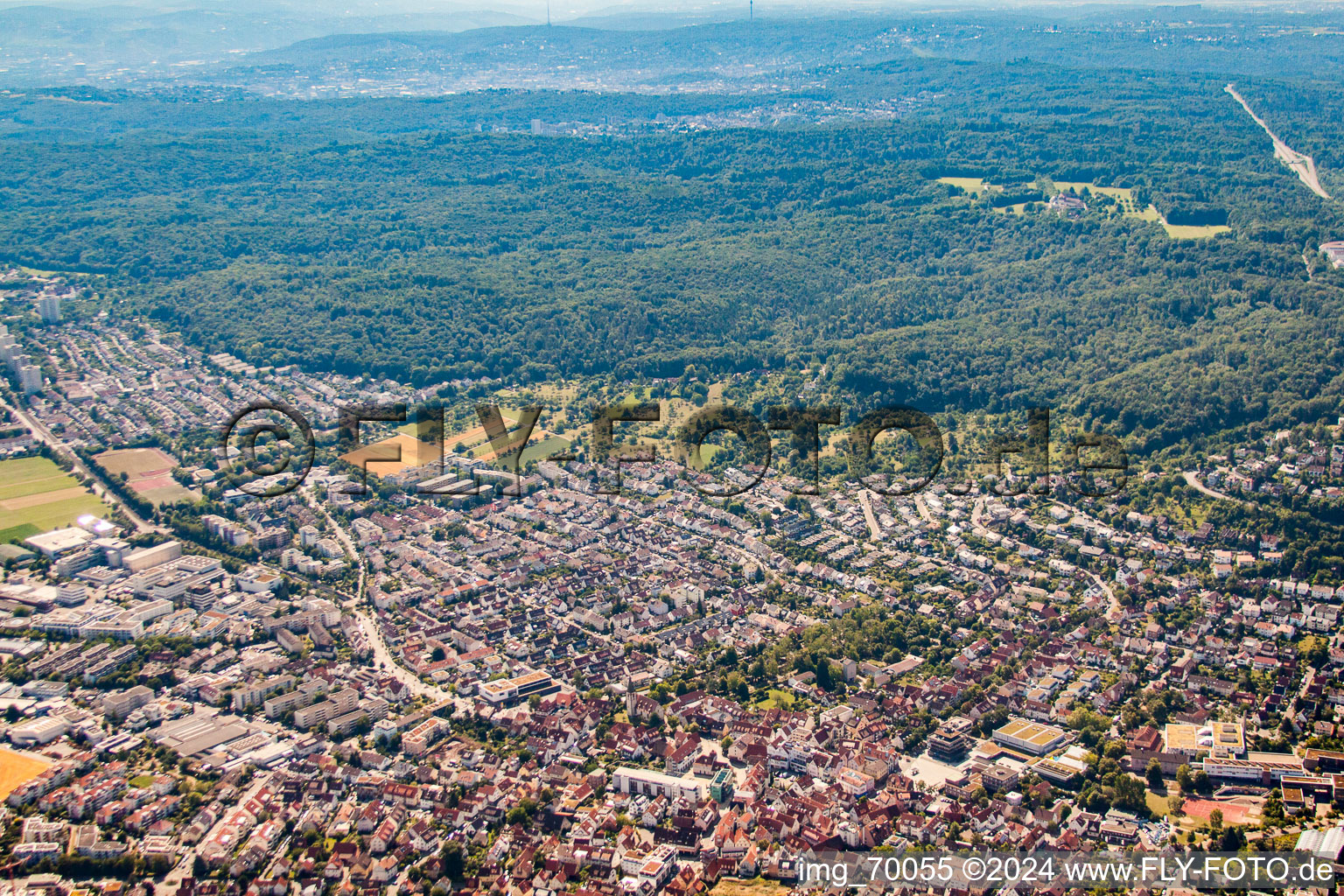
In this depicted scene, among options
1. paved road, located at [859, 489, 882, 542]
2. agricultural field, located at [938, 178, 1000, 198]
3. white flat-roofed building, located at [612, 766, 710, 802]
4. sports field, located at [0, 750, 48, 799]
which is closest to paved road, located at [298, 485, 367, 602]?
sports field, located at [0, 750, 48, 799]

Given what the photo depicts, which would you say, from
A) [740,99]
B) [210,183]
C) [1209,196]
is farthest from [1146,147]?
[210,183]

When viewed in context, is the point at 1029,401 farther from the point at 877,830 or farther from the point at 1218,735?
the point at 877,830

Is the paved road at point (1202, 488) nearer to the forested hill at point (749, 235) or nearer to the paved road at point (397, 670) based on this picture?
the forested hill at point (749, 235)

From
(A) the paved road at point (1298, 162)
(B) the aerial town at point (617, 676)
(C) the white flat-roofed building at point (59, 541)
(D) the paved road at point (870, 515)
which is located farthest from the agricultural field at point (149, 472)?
(A) the paved road at point (1298, 162)

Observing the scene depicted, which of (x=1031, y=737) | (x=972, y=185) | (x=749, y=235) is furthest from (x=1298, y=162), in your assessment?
(x=1031, y=737)

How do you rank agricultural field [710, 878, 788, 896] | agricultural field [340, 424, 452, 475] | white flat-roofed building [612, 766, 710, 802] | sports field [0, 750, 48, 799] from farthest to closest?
1. agricultural field [340, 424, 452, 475]
2. sports field [0, 750, 48, 799]
3. white flat-roofed building [612, 766, 710, 802]
4. agricultural field [710, 878, 788, 896]

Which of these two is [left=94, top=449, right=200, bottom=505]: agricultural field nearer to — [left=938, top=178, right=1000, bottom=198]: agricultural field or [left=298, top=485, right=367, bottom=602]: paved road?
[left=298, top=485, right=367, bottom=602]: paved road
